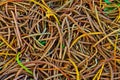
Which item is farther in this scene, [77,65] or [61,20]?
[61,20]

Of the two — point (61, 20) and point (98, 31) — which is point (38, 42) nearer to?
point (61, 20)

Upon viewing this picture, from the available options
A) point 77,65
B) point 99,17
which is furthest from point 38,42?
point 99,17

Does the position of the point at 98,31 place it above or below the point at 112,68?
above

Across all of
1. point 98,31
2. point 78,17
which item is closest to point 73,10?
point 78,17

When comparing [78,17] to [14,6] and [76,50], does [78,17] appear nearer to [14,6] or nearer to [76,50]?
[76,50]

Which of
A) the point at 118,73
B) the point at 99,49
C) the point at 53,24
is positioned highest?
the point at 53,24

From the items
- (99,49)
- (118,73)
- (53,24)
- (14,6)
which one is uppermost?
(14,6)
